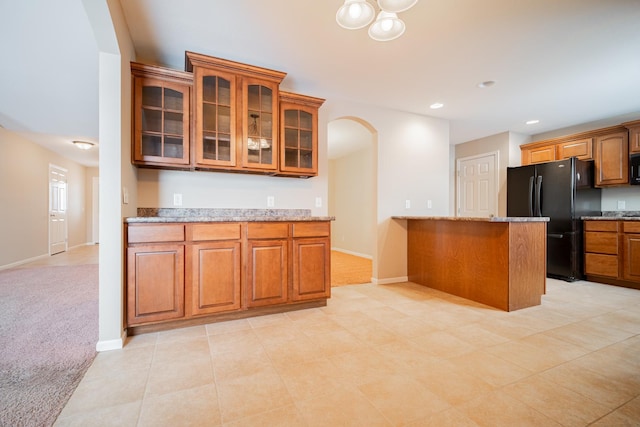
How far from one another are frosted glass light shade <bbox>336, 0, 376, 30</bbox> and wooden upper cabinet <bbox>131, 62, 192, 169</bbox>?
1.50 m

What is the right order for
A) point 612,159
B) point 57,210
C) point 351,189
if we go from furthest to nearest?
point 351,189 < point 57,210 < point 612,159

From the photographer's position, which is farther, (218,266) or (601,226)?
(601,226)

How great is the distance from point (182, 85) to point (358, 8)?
1668 millimetres

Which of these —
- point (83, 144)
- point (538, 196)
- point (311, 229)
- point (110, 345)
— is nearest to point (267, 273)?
point (311, 229)

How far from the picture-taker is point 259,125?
9.41 feet

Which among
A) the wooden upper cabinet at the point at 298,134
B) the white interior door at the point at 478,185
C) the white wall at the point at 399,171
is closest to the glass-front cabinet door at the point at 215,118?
the wooden upper cabinet at the point at 298,134

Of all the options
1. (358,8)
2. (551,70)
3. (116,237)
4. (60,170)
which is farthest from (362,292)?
(60,170)

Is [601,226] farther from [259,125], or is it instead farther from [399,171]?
[259,125]

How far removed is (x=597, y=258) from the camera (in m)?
4.09

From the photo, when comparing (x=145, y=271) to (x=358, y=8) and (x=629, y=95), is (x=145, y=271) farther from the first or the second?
(x=629, y=95)

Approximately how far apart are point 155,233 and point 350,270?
3.36 m

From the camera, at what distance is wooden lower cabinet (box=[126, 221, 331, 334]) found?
224cm

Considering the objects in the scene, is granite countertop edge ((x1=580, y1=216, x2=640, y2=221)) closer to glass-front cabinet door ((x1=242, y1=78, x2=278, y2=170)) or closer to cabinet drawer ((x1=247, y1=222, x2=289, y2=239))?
cabinet drawer ((x1=247, y1=222, x2=289, y2=239))

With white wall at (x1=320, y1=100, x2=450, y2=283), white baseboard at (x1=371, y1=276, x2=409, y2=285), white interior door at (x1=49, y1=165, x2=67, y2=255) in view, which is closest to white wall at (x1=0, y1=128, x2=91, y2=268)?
white interior door at (x1=49, y1=165, x2=67, y2=255)
